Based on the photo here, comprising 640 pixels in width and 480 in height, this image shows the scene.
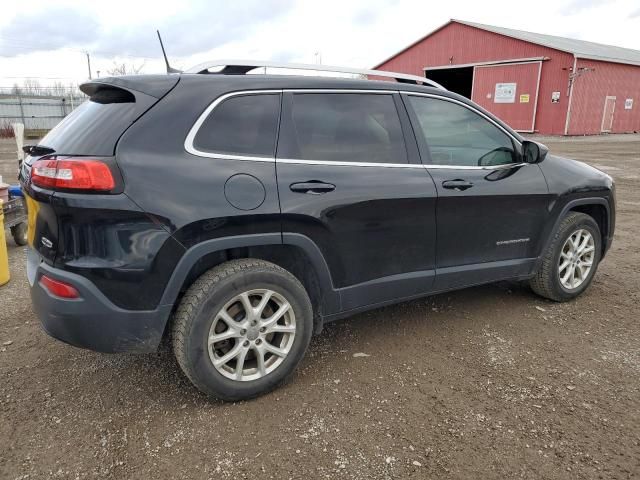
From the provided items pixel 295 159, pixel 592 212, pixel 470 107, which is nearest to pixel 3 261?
pixel 295 159

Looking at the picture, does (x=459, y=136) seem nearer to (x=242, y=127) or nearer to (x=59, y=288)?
(x=242, y=127)

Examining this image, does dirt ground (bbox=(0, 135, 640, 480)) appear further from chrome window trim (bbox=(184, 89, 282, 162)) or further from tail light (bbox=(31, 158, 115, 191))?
chrome window trim (bbox=(184, 89, 282, 162))

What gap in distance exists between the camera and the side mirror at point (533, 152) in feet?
12.4

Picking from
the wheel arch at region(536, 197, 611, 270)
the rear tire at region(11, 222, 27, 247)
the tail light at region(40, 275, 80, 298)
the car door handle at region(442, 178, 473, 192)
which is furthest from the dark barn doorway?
the tail light at region(40, 275, 80, 298)

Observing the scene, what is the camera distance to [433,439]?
251cm

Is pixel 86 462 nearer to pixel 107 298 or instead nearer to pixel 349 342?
pixel 107 298

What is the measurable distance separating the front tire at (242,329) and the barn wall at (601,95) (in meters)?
27.5

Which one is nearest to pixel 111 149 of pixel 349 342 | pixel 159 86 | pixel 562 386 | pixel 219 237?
pixel 159 86

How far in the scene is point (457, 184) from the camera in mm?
3396

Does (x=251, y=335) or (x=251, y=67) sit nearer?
(x=251, y=335)

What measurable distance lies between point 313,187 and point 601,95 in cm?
3023

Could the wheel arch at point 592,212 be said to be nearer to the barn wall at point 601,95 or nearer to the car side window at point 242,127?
the car side window at point 242,127

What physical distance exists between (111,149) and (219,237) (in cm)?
68

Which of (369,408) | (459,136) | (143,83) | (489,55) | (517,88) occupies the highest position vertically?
(489,55)
